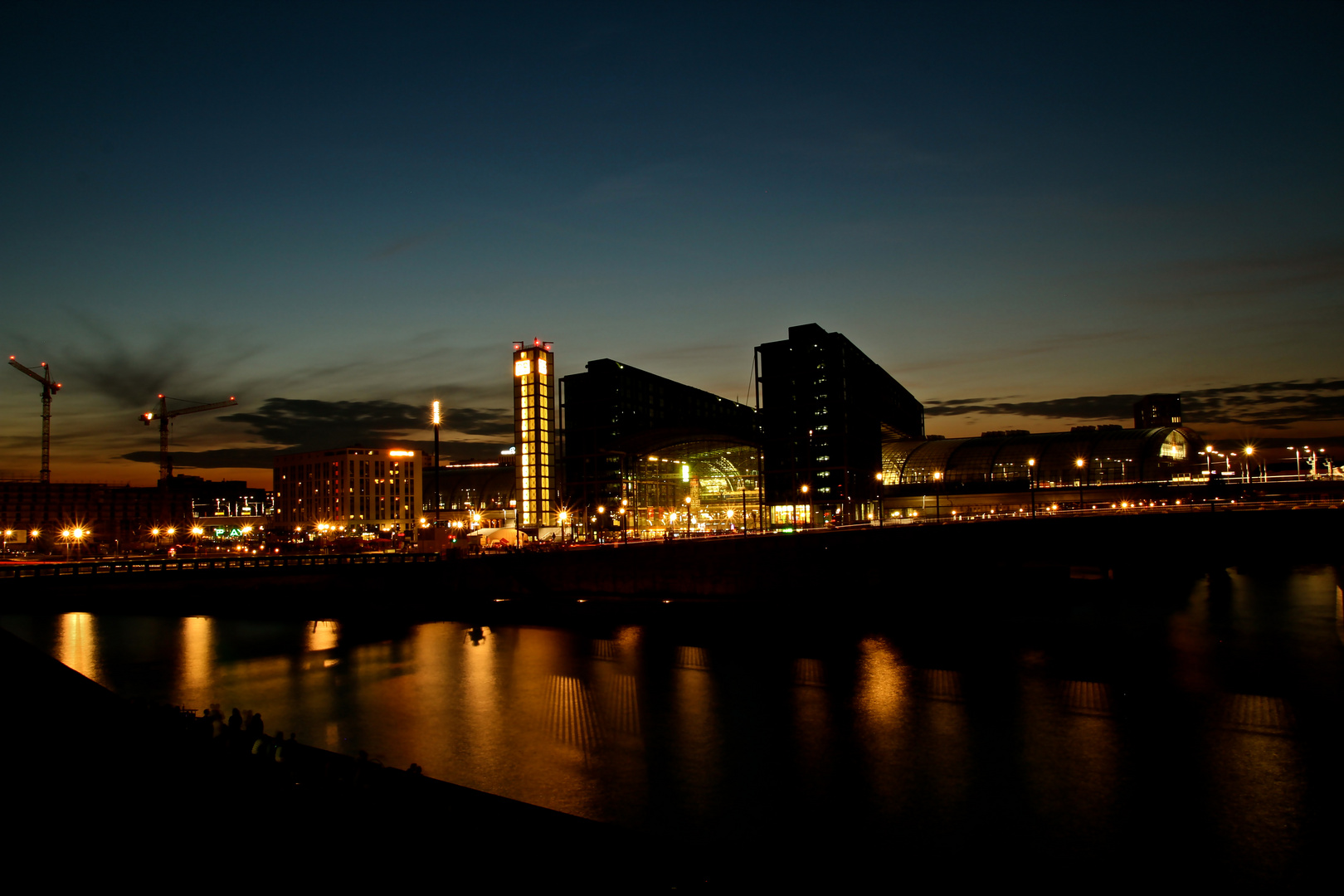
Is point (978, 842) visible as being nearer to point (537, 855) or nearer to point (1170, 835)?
point (1170, 835)

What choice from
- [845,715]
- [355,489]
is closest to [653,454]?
[845,715]

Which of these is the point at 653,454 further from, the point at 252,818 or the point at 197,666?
the point at 252,818

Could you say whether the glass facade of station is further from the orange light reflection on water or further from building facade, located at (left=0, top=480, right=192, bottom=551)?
building facade, located at (left=0, top=480, right=192, bottom=551)

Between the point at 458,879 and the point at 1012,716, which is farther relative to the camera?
the point at 1012,716

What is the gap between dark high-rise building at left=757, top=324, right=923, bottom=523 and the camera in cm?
12306

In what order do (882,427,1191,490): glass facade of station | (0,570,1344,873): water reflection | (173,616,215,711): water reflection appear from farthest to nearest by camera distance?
A: 1. (882,427,1191,490): glass facade of station
2. (173,616,215,711): water reflection
3. (0,570,1344,873): water reflection

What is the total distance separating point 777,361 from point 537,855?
407 feet

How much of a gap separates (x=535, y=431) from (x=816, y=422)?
52.8 m

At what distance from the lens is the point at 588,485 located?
125625 millimetres

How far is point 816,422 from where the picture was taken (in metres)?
130

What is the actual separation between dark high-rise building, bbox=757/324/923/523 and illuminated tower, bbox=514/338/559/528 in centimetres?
3814

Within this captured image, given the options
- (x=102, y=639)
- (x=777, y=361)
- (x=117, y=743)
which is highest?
(x=777, y=361)

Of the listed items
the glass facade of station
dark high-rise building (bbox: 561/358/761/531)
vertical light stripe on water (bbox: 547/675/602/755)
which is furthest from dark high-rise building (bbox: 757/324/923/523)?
vertical light stripe on water (bbox: 547/675/602/755)

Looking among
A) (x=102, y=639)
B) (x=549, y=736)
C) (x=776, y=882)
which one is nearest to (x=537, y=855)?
(x=776, y=882)
